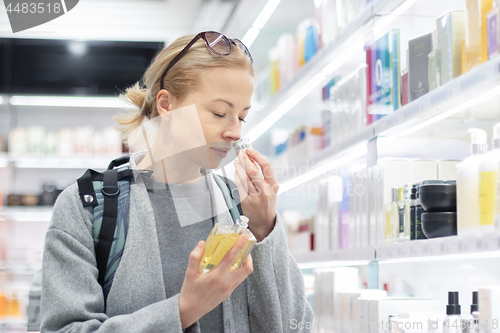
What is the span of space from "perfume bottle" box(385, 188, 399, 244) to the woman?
486mm

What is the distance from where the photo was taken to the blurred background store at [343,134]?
1276 mm

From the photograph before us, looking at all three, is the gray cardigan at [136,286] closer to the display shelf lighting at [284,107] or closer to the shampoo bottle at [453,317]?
the shampoo bottle at [453,317]

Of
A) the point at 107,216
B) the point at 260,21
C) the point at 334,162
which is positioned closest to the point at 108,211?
the point at 107,216

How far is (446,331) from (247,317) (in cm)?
52

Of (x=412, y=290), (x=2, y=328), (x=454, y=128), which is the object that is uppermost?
(x=454, y=128)

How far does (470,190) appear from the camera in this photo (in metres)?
1.18

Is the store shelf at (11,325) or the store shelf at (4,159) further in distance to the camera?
the store shelf at (4,159)

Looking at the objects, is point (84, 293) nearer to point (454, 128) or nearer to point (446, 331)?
point (446, 331)

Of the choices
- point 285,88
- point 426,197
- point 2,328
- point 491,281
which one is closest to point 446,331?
point 426,197

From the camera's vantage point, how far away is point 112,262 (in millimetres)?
1072

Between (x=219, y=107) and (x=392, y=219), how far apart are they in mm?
744

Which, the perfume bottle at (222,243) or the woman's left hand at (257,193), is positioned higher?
the woman's left hand at (257,193)

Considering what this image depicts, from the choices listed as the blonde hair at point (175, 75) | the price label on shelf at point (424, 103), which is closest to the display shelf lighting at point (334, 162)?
the price label on shelf at point (424, 103)

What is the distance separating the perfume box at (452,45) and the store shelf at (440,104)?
0.07 m
